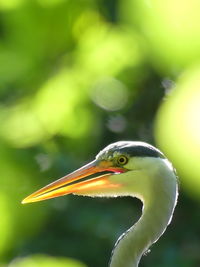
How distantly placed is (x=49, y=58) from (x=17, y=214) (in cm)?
79

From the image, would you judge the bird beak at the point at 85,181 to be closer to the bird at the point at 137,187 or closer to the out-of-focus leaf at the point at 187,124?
the bird at the point at 137,187

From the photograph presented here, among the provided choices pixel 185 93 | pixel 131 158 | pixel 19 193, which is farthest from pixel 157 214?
pixel 19 193

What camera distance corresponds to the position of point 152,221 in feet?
8.27

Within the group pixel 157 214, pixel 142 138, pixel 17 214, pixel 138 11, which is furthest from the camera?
pixel 142 138

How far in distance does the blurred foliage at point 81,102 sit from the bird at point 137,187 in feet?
0.25

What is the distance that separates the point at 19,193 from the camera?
3.68 meters

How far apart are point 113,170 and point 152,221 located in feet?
0.64

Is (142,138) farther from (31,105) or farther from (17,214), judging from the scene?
(31,105)

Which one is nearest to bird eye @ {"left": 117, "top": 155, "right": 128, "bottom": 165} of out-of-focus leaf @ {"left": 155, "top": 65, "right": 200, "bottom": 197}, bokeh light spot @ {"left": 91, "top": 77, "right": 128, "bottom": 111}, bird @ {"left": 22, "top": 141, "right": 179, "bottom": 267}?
bird @ {"left": 22, "top": 141, "right": 179, "bottom": 267}

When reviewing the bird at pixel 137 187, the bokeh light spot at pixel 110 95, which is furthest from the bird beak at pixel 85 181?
the bokeh light spot at pixel 110 95

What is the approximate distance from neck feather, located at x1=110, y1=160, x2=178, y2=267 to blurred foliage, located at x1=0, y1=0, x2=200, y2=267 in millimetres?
76

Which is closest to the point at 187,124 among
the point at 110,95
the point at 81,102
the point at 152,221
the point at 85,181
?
the point at 152,221

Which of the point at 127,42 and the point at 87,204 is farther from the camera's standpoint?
the point at 87,204

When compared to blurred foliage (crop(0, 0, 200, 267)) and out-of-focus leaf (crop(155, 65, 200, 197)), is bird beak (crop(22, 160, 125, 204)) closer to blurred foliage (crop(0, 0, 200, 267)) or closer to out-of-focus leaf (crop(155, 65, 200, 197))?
blurred foliage (crop(0, 0, 200, 267))
